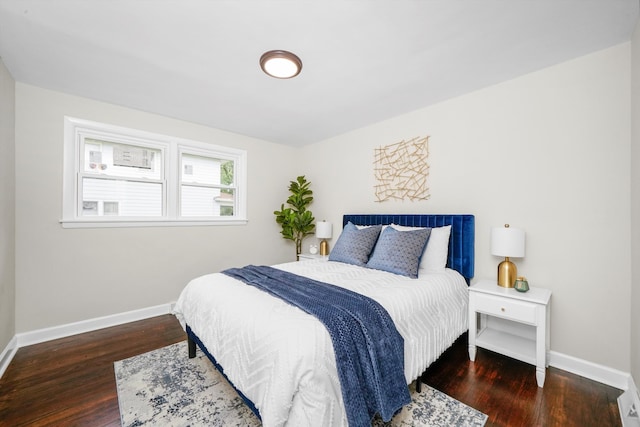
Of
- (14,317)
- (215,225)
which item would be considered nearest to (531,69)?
(215,225)

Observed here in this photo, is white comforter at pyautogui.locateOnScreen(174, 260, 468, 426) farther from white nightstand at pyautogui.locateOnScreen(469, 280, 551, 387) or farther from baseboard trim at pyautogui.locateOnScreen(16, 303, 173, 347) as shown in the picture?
baseboard trim at pyautogui.locateOnScreen(16, 303, 173, 347)

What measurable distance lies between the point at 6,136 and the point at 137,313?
2110 millimetres

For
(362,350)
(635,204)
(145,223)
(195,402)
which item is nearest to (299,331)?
(362,350)

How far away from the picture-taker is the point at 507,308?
202 cm

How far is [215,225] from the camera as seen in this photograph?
381 cm

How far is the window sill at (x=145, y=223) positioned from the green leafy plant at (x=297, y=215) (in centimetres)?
66

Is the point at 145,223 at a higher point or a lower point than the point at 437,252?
higher

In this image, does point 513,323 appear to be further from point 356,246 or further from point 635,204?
point 356,246

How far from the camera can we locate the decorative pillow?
101 inches

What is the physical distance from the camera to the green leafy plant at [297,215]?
4367mm

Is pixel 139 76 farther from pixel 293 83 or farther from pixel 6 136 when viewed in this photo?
pixel 293 83

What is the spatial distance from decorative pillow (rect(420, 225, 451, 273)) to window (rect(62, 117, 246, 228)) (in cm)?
274

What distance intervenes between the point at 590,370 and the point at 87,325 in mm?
4624

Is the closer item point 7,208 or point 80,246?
point 7,208
